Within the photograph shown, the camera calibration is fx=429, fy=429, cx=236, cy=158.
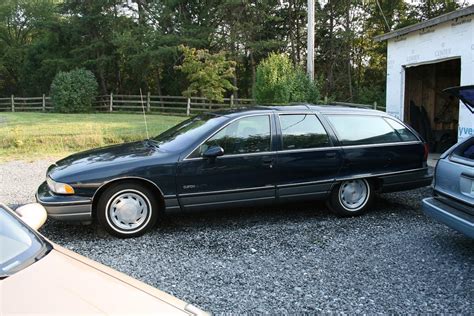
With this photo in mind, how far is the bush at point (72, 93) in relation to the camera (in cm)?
2911

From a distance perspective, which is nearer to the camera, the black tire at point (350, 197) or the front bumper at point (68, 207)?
the front bumper at point (68, 207)

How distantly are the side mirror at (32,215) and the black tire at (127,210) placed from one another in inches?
73.0

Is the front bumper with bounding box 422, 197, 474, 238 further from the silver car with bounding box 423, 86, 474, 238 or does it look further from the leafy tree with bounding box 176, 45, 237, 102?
the leafy tree with bounding box 176, 45, 237, 102

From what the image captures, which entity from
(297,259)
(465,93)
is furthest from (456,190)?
(297,259)

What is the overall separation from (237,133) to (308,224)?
4.86ft

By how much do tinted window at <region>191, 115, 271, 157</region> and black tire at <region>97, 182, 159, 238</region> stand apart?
2.74 feet

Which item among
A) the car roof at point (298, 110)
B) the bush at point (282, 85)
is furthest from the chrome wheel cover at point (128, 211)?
the bush at point (282, 85)

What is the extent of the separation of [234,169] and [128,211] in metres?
1.33

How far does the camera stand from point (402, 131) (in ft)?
20.1

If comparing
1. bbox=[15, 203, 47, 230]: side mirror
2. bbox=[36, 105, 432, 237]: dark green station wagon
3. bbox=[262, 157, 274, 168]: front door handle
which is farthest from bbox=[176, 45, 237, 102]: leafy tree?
bbox=[15, 203, 47, 230]: side mirror

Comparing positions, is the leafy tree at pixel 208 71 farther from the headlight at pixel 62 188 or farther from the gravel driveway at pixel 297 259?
the headlight at pixel 62 188

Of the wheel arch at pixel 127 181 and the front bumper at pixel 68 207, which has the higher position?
the wheel arch at pixel 127 181

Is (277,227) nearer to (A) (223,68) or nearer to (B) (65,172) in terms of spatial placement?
(B) (65,172)

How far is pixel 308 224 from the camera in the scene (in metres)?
5.51
